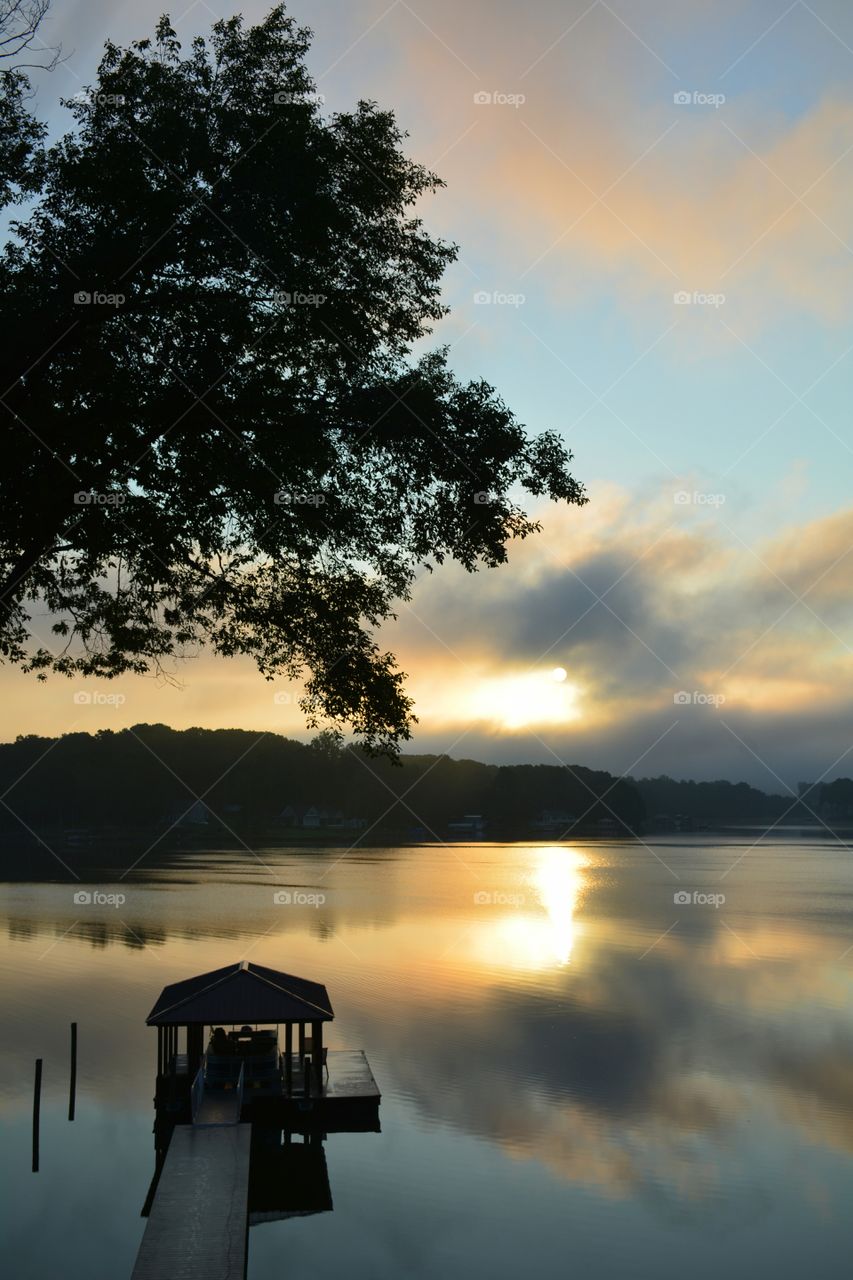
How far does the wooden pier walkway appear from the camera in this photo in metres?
15.2

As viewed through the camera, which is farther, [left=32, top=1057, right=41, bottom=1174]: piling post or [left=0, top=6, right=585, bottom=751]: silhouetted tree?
[left=32, top=1057, right=41, bottom=1174]: piling post

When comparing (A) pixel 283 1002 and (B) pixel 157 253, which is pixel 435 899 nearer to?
(A) pixel 283 1002

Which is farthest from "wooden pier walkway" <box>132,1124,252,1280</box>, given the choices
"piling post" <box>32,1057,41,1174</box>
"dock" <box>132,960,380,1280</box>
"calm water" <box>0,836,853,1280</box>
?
"piling post" <box>32,1057,41,1174</box>

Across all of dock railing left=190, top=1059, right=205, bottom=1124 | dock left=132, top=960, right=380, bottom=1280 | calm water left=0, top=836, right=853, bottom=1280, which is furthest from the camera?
dock railing left=190, top=1059, right=205, bottom=1124

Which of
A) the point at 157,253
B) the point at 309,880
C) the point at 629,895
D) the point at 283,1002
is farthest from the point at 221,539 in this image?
the point at 309,880

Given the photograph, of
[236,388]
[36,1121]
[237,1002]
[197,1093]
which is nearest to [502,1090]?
[237,1002]

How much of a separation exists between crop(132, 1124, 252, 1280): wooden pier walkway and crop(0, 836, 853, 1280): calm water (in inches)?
66.6

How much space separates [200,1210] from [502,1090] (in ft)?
48.4

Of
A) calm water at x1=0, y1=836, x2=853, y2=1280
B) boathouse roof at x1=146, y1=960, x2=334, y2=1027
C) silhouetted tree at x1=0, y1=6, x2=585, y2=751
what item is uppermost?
silhouetted tree at x1=0, y1=6, x2=585, y2=751

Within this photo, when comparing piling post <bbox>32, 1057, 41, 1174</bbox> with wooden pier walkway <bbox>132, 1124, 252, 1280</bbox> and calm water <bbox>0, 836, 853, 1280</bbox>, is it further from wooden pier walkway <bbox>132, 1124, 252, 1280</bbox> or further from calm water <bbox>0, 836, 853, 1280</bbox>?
wooden pier walkway <bbox>132, 1124, 252, 1280</bbox>

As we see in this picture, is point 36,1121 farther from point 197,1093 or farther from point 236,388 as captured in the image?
point 236,388

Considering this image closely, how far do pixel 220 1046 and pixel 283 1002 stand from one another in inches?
96.4

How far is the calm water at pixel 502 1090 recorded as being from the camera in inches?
776

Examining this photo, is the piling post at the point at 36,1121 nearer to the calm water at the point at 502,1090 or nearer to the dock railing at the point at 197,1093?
the calm water at the point at 502,1090
